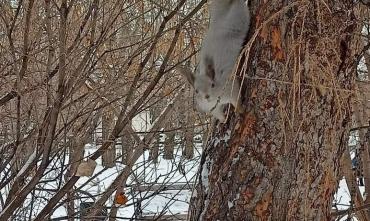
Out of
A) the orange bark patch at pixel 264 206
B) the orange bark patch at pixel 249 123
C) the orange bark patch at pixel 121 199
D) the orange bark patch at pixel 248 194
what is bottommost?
the orange bark patch at pixel 264 206

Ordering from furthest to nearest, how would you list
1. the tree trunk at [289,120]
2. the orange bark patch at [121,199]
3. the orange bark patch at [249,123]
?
the orange bark patch at [121,199] < the orange bark patch at [249,123] < the tree trunk at [289,120]

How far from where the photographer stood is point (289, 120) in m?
2.10

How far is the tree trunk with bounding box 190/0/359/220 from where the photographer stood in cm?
205

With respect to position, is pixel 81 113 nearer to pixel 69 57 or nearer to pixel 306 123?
pixel 69 57

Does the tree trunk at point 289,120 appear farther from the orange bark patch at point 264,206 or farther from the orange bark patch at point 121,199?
the orange bark patch at point 121,199

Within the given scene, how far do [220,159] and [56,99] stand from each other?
2.88 feet

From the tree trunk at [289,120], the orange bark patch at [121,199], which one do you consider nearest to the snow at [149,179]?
the orange bark patch at [121,199]

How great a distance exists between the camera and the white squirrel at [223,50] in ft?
6.81

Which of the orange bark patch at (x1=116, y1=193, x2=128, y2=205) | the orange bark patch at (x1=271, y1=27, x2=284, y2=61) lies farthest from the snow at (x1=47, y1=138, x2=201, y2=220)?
the orange bark patch at (x1=271, y1=27, x2=284, y2=61)

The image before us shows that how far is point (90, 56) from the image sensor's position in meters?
3.05

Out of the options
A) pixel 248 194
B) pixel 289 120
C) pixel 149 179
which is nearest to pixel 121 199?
pixel 149 179

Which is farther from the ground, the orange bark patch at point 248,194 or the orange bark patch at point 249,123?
the orange bark patch at point 249,123

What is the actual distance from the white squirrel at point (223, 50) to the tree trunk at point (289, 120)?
0.16 feet

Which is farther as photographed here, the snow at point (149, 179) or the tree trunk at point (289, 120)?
the snow at point (149, 179)
